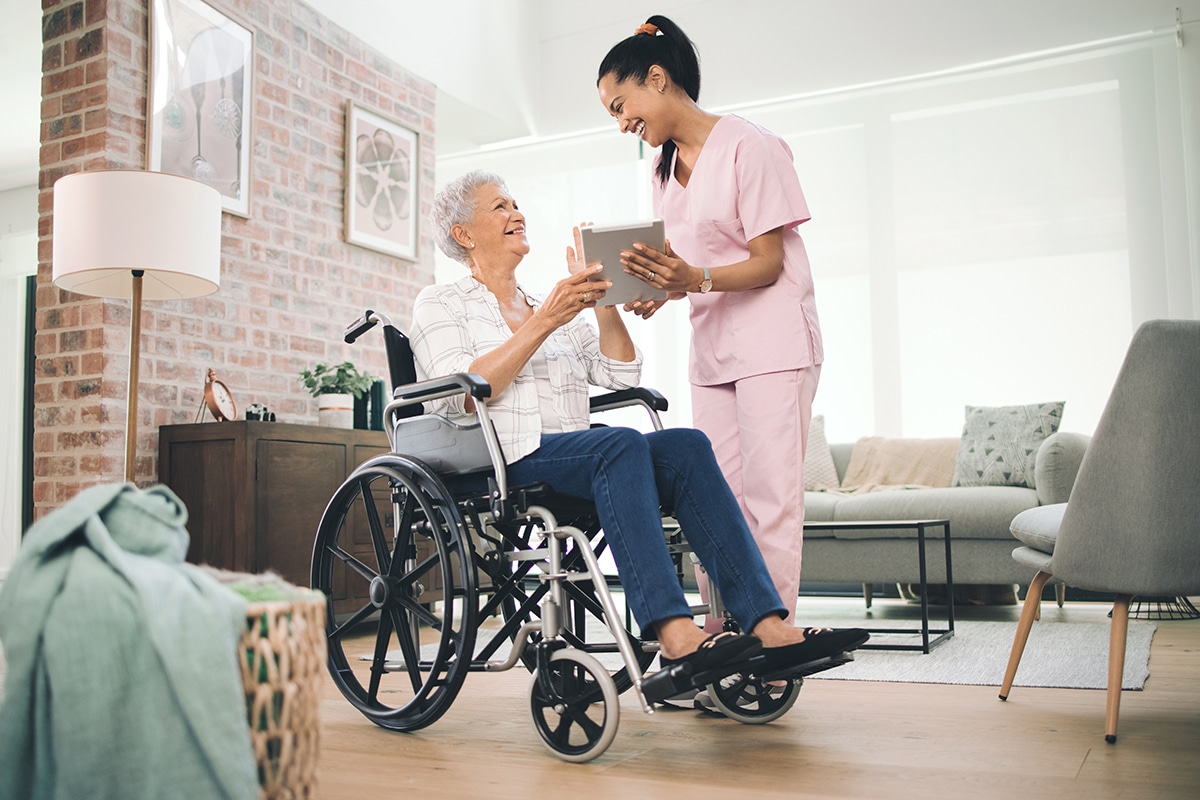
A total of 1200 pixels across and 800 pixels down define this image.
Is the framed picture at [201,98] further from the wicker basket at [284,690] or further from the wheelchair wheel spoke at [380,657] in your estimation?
the wicker basket at [284,690]

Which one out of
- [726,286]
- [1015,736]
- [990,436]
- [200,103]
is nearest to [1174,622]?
[990,436]

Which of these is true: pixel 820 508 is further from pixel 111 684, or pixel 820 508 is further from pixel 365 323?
pixel 111 684

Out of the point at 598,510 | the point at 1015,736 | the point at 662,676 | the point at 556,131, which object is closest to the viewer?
the point at 662,676

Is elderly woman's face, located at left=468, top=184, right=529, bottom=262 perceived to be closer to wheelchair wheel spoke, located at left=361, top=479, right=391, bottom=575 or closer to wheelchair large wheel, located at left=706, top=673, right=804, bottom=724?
wheelchair wheel spoke, located at left=361, top=479, right=391, bottom=575

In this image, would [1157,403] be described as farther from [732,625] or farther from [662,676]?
[662,676]

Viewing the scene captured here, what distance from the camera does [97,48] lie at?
327 cm

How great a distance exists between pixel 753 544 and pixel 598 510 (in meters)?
0.29

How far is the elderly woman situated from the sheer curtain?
3.40m

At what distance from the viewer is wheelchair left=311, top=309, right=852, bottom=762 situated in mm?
1697

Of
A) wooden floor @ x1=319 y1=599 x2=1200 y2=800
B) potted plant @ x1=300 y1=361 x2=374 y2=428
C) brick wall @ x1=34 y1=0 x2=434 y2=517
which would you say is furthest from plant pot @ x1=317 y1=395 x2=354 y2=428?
wooden floor @ x1=319 y1=599 x2=1200 y2=800

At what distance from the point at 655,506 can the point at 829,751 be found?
53 centimetres

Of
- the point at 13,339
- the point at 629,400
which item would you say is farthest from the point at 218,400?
the point at 13,339

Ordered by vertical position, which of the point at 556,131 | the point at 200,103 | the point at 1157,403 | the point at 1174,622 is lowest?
the point at 1174,622

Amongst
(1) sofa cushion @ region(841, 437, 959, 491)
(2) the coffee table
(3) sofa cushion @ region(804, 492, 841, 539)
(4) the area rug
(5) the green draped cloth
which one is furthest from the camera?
(1) sofa cushion @ region(841, 437, 959, 491)
